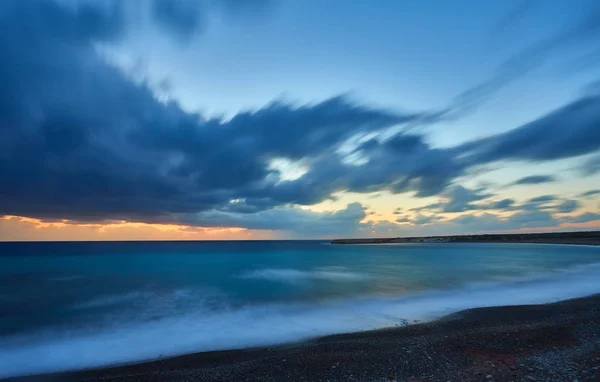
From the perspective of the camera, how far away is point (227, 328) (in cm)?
1459

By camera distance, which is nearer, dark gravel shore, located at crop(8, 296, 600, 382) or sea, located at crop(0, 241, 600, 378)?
dark gravel shore, located at crop(8, 296, 600, 382)

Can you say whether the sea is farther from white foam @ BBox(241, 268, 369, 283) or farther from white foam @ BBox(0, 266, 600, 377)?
white foam @ BBox(241, 268, 369, 283)

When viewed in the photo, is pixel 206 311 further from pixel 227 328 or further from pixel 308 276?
pixel 308 276

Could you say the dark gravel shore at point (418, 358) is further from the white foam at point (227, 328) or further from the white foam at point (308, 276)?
the white foam at point (308, 276)

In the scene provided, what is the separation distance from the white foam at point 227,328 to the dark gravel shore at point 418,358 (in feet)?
4.25

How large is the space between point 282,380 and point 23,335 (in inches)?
572

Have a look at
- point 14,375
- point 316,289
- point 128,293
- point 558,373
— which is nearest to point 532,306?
point 558,373

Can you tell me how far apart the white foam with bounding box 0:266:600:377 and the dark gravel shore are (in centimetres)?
130

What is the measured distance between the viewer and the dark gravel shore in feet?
25.3

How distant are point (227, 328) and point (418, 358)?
934 cm

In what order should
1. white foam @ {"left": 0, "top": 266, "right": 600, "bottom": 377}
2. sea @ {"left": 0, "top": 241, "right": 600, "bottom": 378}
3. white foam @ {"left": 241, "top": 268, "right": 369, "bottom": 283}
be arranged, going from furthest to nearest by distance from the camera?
white foam @ {"left": 241, "top": 268, "right": 369, "bottom": 283}, sea @ {"left": 0, "top": 241, "right": 600, "bottom": 378}, white foam @ {"left": 0, "top": 266, "right": 600, "bottom": 377}

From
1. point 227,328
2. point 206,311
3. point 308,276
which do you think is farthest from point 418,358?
point 308,276

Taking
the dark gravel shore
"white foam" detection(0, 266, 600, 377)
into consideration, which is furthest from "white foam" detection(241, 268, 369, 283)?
the dark gravel shore

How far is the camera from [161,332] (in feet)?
46.9
